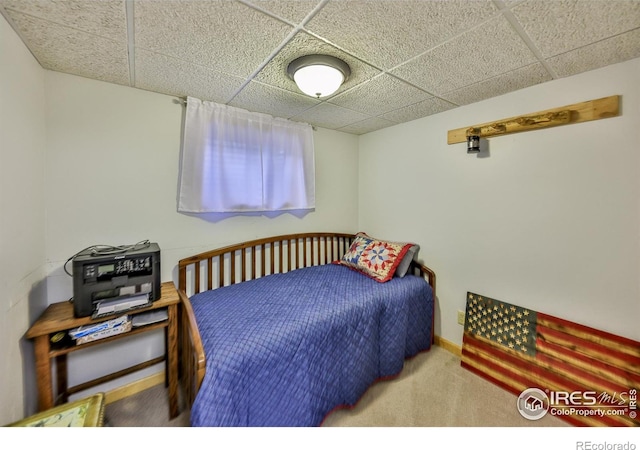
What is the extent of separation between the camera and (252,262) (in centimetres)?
235

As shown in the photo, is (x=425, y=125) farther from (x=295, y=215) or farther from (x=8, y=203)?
(x=8, y=203)

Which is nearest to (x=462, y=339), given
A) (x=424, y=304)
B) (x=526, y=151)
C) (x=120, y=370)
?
(x=424, y=304)

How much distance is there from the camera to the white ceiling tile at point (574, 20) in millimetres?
A: 1012

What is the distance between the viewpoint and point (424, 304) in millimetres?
2230

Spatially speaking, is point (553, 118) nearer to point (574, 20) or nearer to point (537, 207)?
point (537, 207)

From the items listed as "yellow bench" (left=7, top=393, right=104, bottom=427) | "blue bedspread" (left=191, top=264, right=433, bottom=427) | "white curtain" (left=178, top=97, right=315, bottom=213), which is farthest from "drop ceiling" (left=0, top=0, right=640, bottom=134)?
"yellow bench" (left=7, top=393, right=104, bottom=427)

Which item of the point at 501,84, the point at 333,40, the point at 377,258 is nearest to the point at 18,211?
the point at 333,40

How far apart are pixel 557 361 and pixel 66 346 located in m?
3.00

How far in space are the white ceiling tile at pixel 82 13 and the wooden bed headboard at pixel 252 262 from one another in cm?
147

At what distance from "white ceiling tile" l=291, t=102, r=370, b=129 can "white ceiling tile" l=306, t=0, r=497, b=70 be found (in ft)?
2.86

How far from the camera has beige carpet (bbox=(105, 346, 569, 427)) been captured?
61.5 inches

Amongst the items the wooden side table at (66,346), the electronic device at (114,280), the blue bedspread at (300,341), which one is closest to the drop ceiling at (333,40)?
the electronic device at (114,280)

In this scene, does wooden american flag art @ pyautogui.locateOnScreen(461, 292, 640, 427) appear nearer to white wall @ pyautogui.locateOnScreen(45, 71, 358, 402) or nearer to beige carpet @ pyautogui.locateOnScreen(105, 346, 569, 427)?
beige carpet @ pyautogui.locateOnScreen(105, 346, 569, 427)

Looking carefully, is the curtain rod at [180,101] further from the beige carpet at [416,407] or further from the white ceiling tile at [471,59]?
the beige carpet at [416,407]
